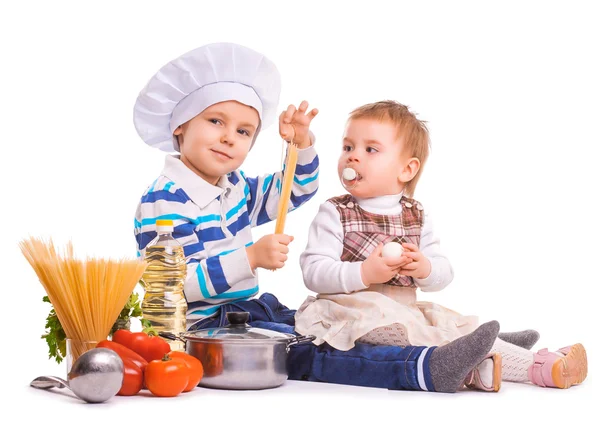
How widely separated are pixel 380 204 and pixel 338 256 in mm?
243

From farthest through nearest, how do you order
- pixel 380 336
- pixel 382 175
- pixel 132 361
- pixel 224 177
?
pixel 224 177 < pixel 382 175 < pixel 380 336 < pixel 132 361

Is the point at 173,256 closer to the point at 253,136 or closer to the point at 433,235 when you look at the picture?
the point at 253,136

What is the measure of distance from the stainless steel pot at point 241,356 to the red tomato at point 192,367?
7cm

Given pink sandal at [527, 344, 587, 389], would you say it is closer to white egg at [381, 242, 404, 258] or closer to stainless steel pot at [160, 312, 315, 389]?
white egg at [381, 242, 404, 258]

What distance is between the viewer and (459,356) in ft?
8.13

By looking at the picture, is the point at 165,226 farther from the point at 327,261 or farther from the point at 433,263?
the point at 433,263

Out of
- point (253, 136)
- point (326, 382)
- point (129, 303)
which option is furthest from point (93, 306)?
point (253, 136)

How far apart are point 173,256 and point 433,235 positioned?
2.83 ft

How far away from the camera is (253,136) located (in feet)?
10.7

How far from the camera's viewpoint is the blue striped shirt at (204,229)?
292cm

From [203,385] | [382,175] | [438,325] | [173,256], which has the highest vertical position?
[382,175]

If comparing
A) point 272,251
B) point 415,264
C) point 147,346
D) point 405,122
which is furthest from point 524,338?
point 147,346

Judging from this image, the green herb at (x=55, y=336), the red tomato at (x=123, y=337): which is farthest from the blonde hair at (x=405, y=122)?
the green herb at (x=55, y=336)

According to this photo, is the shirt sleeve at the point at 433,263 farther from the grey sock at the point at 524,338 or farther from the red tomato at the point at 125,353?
the red tomato at the point at 125,353
